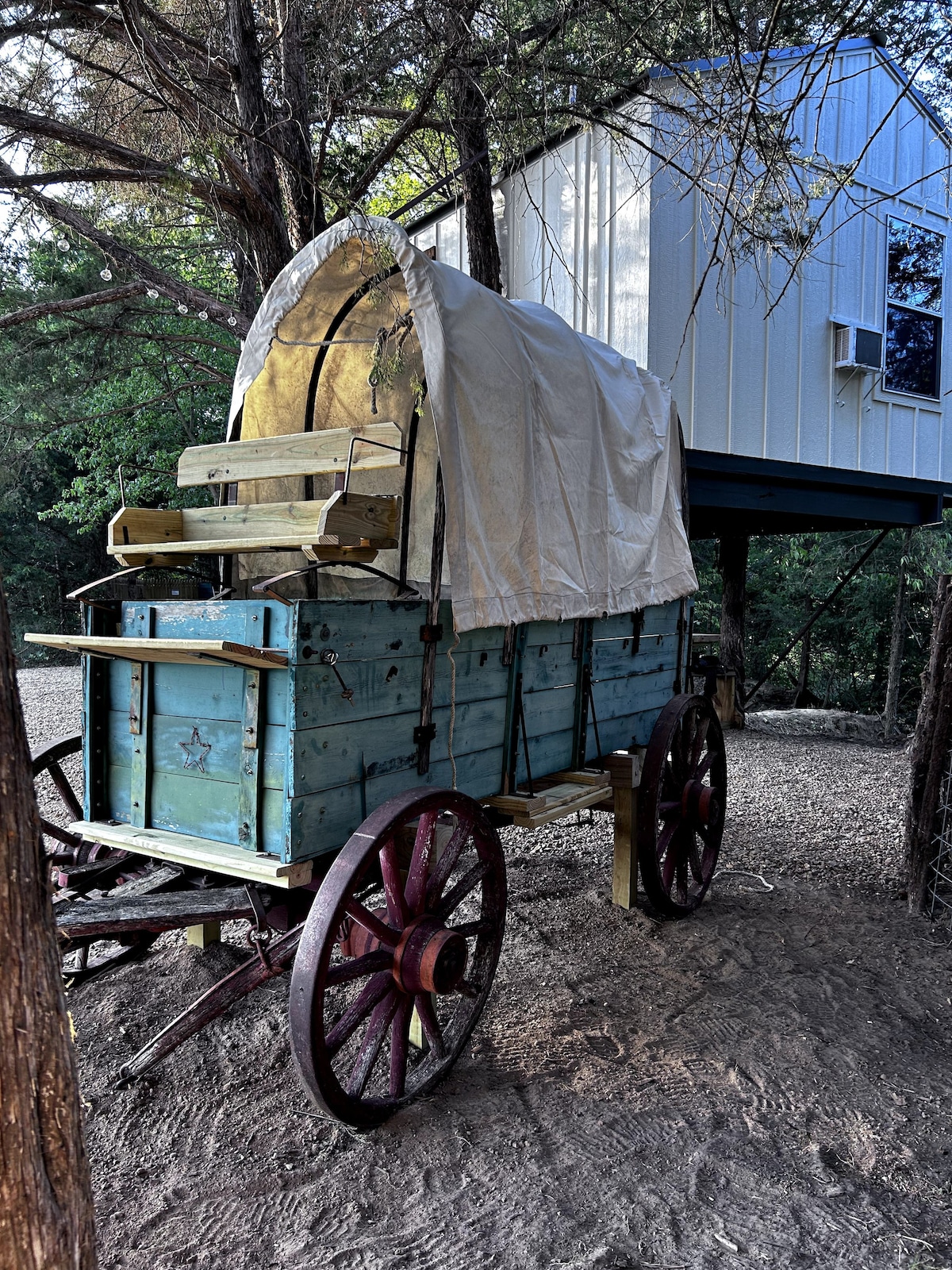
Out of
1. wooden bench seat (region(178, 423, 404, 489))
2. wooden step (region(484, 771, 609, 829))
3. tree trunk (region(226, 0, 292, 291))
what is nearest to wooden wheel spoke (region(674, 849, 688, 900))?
wooden step (region(484, 771, 609, 829))

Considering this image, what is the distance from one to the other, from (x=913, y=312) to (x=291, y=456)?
8.40m

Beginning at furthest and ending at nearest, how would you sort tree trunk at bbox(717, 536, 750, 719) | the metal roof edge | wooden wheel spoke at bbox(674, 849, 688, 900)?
tree trunk at bbox(717, 536, 750, 719) → the metal roof edge → wooden wheel spoke at bbox(674, 849, 688, 900)

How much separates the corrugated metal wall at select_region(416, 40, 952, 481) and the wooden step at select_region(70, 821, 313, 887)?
556 centimetres

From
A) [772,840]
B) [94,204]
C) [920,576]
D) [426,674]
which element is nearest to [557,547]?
[426,674]

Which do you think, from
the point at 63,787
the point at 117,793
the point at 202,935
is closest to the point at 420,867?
the point at 117,793

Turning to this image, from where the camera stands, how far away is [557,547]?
3.86 meters

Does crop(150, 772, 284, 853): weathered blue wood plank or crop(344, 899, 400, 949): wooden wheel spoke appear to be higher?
crop(150, 772, 284, 853): weathered blue wood plank

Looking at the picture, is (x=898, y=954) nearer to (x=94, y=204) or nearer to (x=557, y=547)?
(x=557, y=547)

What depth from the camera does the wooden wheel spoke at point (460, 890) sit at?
315 cm

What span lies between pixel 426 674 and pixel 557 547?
0.93 metres

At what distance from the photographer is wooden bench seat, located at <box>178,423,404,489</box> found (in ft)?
10.7

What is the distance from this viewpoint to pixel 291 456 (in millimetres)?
3557

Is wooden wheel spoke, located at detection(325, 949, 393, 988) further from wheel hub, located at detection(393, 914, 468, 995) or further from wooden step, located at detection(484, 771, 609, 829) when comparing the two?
wooden step, located at detection(484, 771, 609, 829)

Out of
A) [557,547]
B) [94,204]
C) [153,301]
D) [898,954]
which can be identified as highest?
[153,301]
